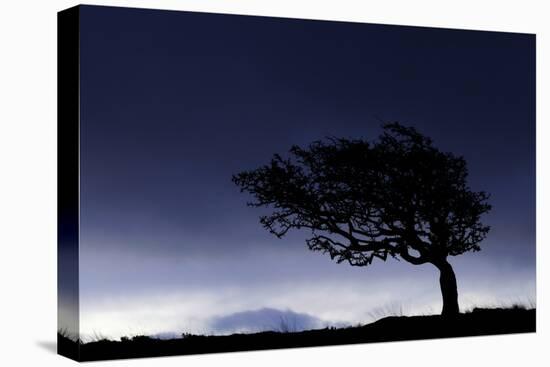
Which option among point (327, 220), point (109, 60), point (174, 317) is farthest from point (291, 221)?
point (109, 60)

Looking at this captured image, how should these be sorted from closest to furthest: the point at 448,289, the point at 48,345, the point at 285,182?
1. the point at 48,345
2. the point at 285,182
3. the point at 448,289

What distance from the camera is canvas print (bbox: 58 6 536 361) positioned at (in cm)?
1050

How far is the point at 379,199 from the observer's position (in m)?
11.8

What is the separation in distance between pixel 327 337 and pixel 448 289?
1366mm

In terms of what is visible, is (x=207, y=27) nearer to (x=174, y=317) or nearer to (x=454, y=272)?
(x=174, y=317)

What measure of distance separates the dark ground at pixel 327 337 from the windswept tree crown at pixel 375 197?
2.00ft

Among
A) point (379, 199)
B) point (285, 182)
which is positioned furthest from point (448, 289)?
point (285, 182)

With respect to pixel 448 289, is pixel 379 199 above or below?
above

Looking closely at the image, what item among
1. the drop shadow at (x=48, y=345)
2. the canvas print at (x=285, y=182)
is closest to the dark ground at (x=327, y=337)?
the canvas print at (x=285, y=182)

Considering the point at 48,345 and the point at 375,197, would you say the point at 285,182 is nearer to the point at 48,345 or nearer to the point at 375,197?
the point at 375,197

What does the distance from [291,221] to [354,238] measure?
66 cm

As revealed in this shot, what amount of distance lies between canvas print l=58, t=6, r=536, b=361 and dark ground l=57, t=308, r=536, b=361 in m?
0.02

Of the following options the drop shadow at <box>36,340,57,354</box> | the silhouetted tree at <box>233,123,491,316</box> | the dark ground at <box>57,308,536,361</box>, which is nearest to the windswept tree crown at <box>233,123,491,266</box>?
the silhouetted tree at <box>233,123,491,316</box>

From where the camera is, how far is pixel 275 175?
11.3 m
